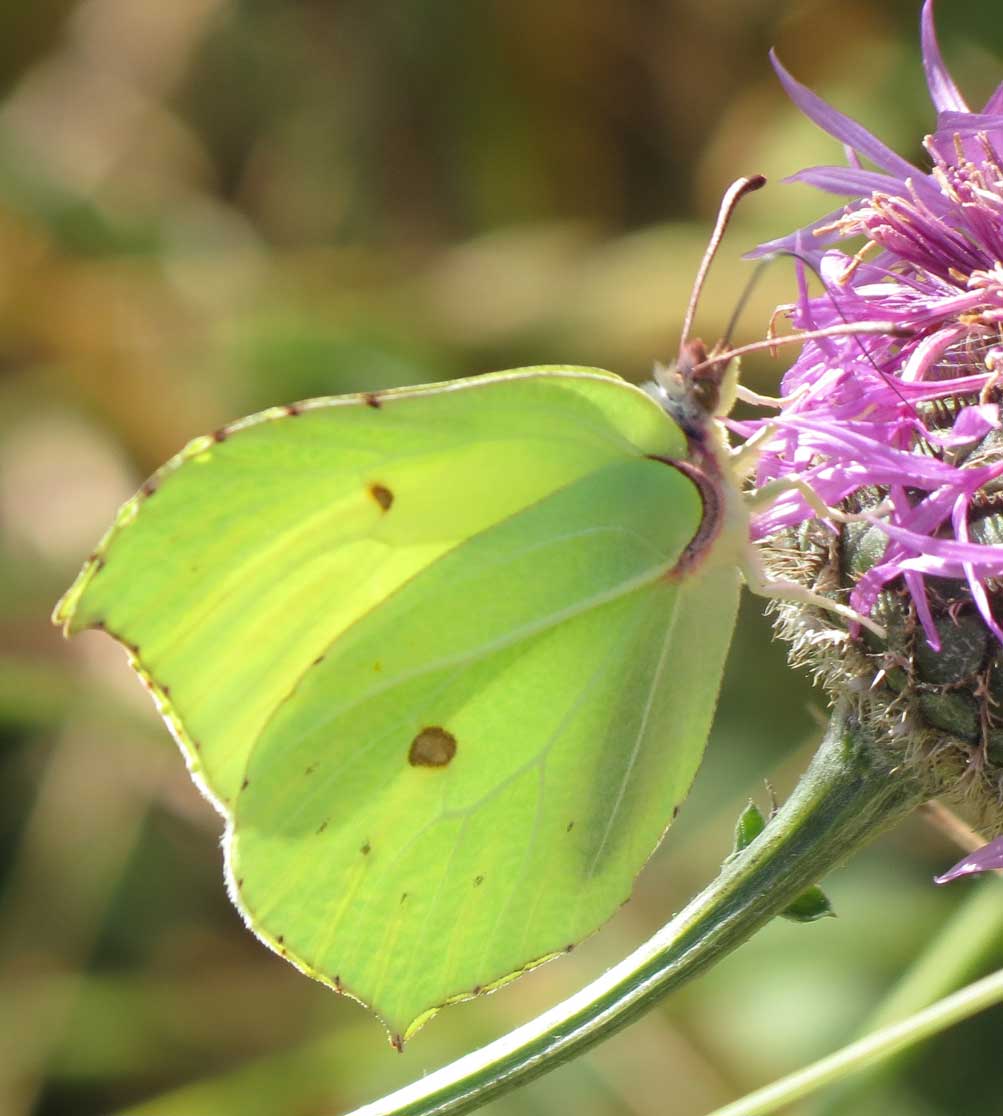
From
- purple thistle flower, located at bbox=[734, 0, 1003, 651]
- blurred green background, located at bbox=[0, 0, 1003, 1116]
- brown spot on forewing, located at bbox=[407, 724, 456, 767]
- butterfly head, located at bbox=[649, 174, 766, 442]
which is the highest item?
purple thistle flower, located at bbox=[734, 0, 1003, 651]

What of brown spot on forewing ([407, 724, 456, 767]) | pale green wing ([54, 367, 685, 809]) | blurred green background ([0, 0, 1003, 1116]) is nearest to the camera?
pale green wing ([54, 367, 685, 809])

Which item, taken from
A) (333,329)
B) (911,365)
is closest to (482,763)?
(911,365)

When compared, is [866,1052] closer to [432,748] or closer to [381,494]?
[432,748]

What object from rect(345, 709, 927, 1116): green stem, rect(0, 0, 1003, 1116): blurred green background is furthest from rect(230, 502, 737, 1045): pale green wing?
rect(0, 0, 1003, 1116): blurred green background

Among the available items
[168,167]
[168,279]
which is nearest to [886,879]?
[168,279]

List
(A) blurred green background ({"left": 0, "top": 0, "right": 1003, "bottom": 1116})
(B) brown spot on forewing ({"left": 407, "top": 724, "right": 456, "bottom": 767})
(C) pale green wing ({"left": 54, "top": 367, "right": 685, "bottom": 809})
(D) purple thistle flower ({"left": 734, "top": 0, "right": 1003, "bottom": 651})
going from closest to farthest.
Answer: (D) purple thistle flower ({"left": 734, "top": 0, "right": 1003, "bottom": 651}) < (C) pale green wing ({"left": 54, "top": 367, "right": 685, "bottom": 809}) < (B) brown spot on forewing ({"left": 407, "top": 724, "right": 456, "bottom": 767}) < (A) blurred green background ({"left": 0, "top": 0, "right": 1003, "bottom": 1116})

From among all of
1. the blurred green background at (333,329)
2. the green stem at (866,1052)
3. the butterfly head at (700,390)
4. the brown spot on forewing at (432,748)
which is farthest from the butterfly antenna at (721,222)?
the blurred green background at (333,329)

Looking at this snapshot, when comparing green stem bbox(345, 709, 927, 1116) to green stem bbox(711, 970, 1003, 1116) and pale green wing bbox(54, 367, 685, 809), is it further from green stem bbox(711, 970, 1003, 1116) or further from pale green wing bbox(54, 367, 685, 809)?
pale green wing bbox(54, 367, 685, 809)

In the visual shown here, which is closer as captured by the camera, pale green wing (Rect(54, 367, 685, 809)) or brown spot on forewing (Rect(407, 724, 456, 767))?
pale green wing (Rect(54, 367, 685, 809))
